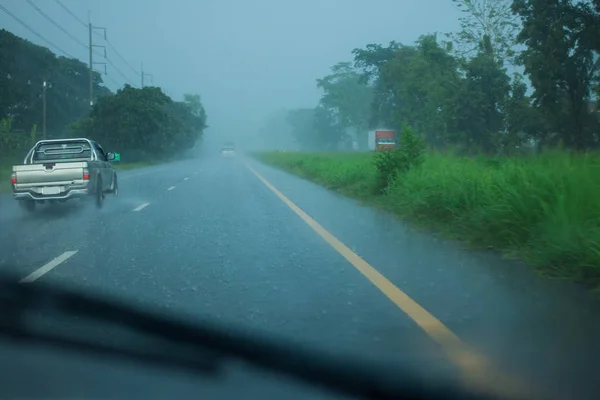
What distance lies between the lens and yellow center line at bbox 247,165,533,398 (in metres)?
4.46

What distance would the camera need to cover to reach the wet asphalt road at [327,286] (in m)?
5.22

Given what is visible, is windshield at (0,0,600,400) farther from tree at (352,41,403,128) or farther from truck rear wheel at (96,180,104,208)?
tree at (352,41,403,128)

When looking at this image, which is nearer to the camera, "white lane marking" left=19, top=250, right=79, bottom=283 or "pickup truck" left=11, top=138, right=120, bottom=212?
"white lane marking" left=19, top=250, right=79, bottom=283

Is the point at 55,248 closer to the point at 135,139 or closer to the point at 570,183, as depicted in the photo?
the point at 570,183

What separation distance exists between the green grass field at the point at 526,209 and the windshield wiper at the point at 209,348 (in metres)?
3.95

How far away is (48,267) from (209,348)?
4.44 metres

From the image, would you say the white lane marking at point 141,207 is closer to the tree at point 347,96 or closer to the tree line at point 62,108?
the tree line at point 62,108

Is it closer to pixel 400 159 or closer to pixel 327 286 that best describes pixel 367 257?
pixel 327 286

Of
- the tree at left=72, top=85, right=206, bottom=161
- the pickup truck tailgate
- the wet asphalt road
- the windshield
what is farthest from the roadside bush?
the tree at left=72, top=85, right=206, bottom=161

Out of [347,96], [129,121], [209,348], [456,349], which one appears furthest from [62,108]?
[456,349]

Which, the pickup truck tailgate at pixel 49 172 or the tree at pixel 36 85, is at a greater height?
the tree at pixel 36 85

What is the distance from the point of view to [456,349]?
17.5 feet

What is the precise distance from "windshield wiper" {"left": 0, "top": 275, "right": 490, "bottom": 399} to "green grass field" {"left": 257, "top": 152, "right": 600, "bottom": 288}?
3.95 m

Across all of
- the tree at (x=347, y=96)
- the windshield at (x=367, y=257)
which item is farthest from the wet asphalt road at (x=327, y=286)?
the tree at (x=347, y=96)
